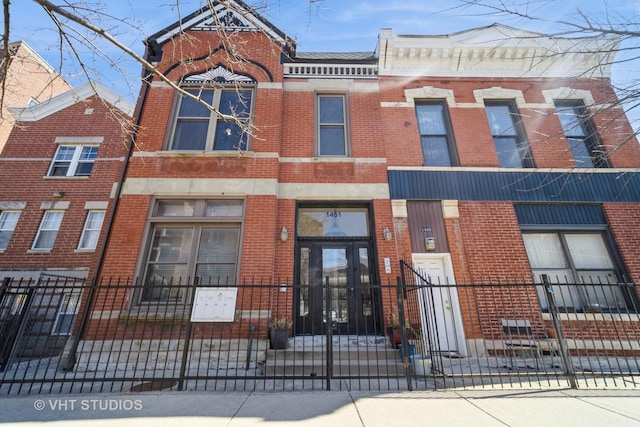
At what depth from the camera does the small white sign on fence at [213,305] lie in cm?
493

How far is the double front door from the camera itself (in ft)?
22.7

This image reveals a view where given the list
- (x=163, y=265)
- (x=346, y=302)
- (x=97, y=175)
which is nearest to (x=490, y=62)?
(x=346, y=302)

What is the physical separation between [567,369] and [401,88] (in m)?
8.17

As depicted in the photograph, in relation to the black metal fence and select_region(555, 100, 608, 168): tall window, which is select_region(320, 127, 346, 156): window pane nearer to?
the black metal fence

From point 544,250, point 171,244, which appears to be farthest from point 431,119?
point 171,244

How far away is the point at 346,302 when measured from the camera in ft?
23.3

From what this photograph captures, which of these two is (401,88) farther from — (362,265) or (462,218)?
(362,265)

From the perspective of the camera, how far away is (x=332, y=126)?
8.85m

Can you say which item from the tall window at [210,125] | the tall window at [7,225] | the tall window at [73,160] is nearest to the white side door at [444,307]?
the tall window at [210,125]

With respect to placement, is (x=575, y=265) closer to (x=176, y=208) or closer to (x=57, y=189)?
(x=176, y=208)

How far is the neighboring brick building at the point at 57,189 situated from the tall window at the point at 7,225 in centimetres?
3

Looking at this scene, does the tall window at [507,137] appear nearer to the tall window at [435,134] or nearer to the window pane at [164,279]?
the tall window at [435,134]

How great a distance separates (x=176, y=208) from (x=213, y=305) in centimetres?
367

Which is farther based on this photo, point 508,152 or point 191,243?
point 508,152
